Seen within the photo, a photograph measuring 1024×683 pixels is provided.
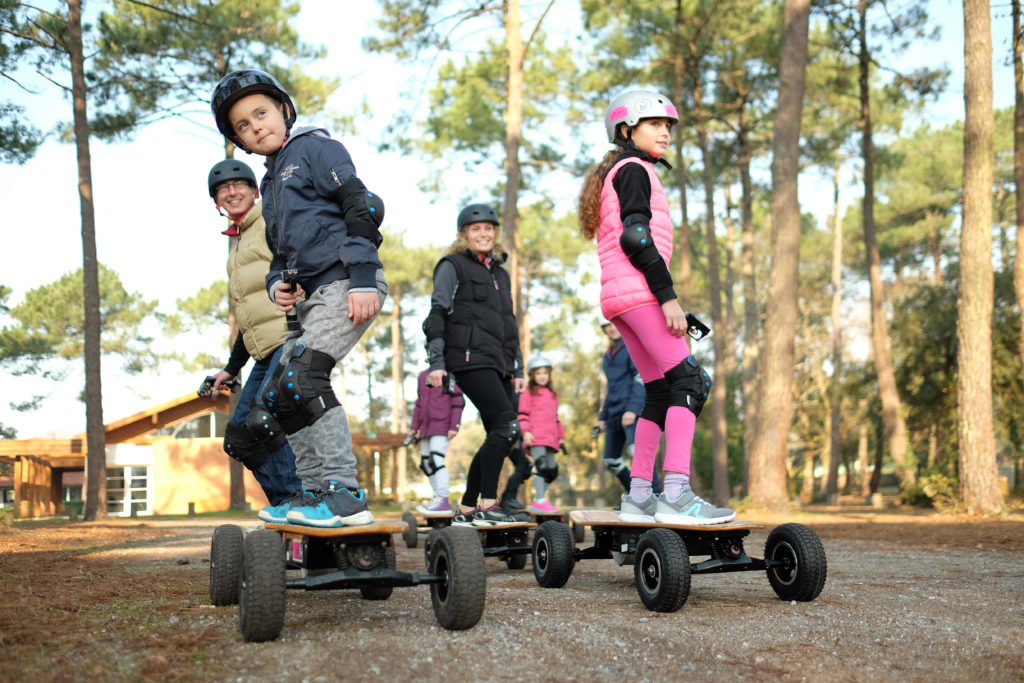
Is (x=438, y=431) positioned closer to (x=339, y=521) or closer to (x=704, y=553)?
(x=704, y=553)

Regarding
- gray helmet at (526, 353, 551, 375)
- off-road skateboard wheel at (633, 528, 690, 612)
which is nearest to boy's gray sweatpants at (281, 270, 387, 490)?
off-road skateboard wheel at (633, 528, 690, 612)

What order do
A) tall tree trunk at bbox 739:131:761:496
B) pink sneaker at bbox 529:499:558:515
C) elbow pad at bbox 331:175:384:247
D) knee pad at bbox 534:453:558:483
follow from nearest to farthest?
elbow pad at bbox 331:175:384:247 < pink sneaker at bbox 529:499:558:515 < knee pad at bbox 534:453:558:483 < tall tree trunk at bbox 739:131:761:496

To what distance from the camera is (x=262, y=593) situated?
114 inches

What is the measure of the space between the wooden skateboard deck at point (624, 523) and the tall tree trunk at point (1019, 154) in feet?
38.6

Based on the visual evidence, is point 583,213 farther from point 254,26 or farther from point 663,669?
point 254,26

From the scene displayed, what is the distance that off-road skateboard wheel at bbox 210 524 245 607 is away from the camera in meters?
3.72

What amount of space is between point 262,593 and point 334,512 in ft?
1.50

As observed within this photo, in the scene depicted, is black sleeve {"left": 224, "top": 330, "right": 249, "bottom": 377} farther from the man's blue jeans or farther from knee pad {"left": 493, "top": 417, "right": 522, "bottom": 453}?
knee pad {"left": 493, "top": 417, "right": 522, "bottom": 453}

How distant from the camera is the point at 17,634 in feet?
10.1

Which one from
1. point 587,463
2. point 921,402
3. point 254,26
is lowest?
point 587,463

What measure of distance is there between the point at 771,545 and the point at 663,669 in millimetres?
1645

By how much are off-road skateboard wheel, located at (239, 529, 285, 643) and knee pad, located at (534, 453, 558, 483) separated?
4.88m

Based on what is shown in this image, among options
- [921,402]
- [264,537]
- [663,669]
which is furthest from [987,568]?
[921,402]

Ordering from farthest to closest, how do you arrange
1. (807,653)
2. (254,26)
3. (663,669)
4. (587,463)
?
(587,463) → (254,26) → (807,653) → (663,669)
